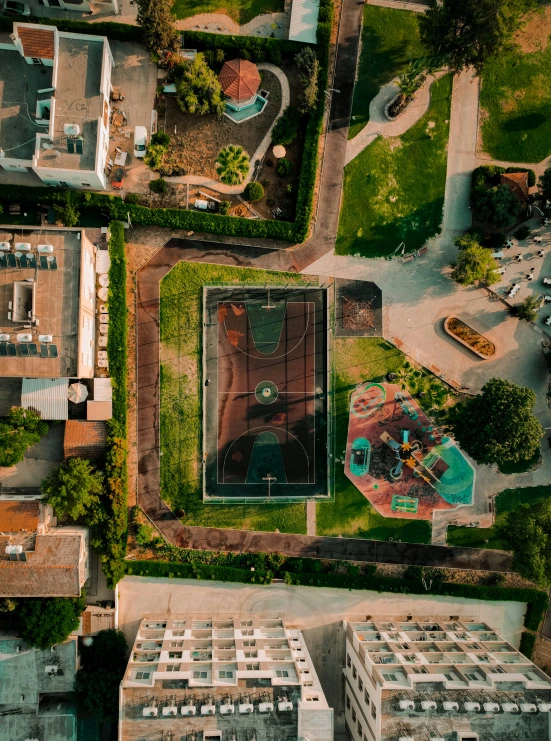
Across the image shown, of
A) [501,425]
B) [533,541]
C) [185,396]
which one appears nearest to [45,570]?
[185,396]

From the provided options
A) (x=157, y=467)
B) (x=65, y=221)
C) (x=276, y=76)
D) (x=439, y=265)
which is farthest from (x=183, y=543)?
(x=276, y=76)

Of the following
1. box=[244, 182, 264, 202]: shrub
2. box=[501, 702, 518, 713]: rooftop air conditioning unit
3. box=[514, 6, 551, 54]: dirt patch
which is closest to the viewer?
box=[501, 702, 518, 713]: rooftop air conditioning unit

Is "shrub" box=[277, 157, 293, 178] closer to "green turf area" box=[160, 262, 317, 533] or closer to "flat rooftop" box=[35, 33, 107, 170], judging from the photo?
"green turf area" box=[160, 262, 317, 533]

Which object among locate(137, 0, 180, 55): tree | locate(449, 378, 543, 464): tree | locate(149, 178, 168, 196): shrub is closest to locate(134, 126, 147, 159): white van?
locate(149, 178, 168, 196): shrub

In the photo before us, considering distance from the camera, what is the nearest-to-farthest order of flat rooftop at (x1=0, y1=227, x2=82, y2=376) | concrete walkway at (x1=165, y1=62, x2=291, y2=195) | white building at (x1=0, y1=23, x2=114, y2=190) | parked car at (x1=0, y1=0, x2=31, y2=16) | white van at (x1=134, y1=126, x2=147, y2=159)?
flat rooftop at (x1=0, y1=227, x2=82, y2=376)
white building at (x1=0, y1=23, x2=114, y2=190)
parked car at (x1=0, y1=0, x2=31, y2=16)
white van at (x1=134, y1=126, x2=147, y2=159)
concrete walkway at (x1=165, y1=62, x2=291, y2=195)

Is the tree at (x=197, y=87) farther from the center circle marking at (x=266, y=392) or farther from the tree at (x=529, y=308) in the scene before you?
the tree at (x=529, y=308)

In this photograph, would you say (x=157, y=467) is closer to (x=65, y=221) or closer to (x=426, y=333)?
(x=65, y=221)
